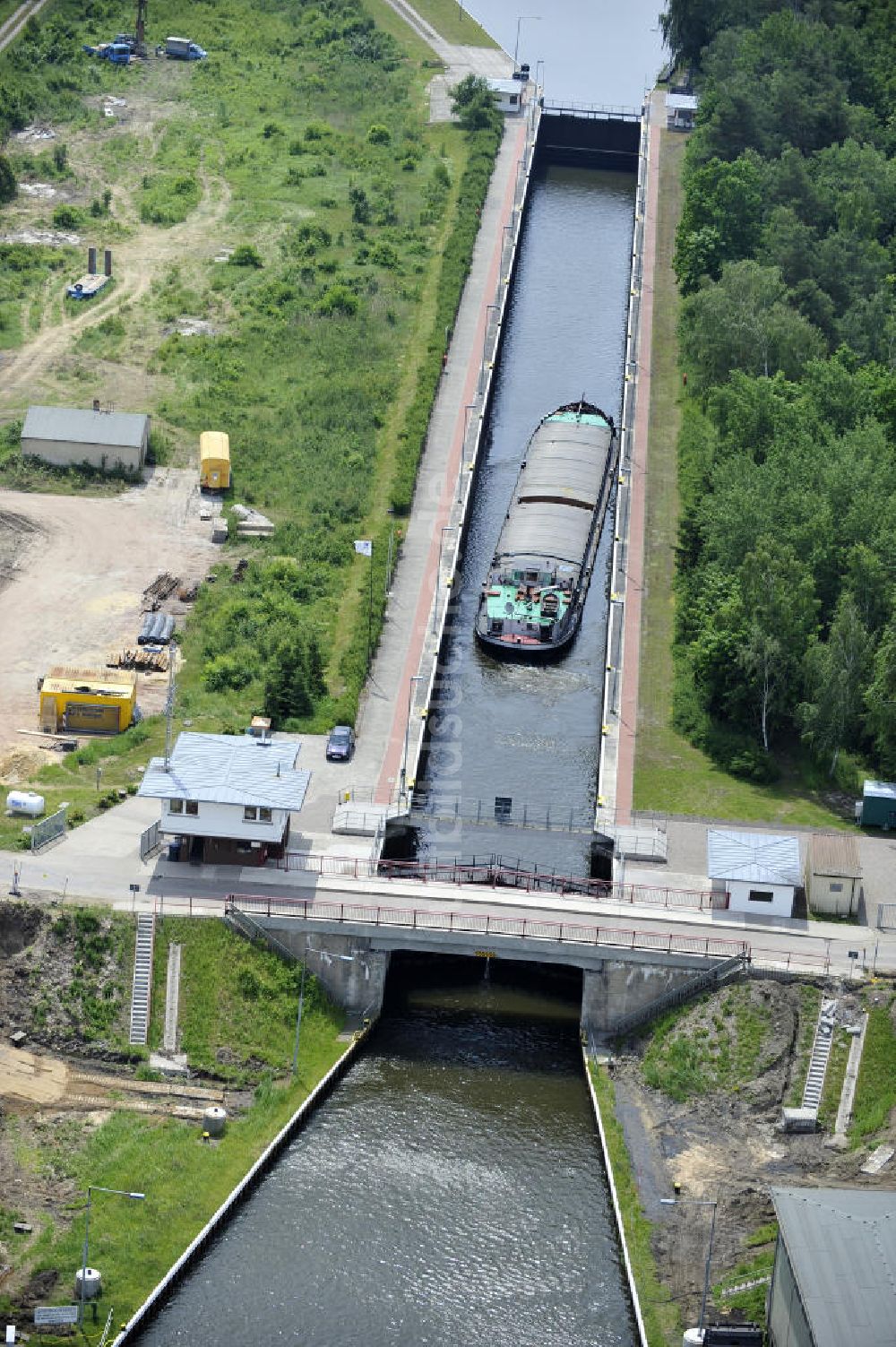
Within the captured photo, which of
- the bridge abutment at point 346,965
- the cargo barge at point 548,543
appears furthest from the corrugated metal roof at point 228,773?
the cargo barge at point 548,543

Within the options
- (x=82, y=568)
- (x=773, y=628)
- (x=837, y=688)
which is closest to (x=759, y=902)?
(x=837, y=688)

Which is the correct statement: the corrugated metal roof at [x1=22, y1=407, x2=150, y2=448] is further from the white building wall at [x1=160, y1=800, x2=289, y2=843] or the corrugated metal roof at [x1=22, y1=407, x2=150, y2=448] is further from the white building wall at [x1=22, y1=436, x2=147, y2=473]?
the white building wall at [x1=160, y1=800, x2=289, y2=843]

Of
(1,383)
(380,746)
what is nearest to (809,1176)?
(380,746)

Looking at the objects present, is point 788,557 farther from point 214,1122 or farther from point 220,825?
point 214,1122

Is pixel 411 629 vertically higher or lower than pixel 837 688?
higher

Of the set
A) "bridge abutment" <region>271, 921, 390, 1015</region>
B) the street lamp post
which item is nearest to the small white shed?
"bridge abutment" <region>271, 921, 390, 1015</region>

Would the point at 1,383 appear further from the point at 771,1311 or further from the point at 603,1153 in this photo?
the point at 771,1311
